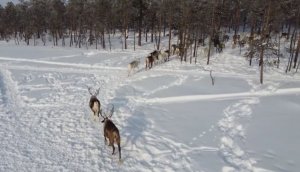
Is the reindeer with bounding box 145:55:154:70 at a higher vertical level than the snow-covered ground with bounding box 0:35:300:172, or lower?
higher

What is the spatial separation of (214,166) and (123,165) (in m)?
2.91

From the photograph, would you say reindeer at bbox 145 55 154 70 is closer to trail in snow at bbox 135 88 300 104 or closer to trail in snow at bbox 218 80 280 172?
trail in snow at bbox 135 88 300 104

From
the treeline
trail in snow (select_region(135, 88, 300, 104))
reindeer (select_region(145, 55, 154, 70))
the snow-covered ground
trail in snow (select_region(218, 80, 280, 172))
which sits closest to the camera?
trail in snow (select_region(218, 80, 280, 172))

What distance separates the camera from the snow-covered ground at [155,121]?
11086 mm

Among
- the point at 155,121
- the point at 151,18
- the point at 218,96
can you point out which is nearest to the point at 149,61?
the point at 218,96

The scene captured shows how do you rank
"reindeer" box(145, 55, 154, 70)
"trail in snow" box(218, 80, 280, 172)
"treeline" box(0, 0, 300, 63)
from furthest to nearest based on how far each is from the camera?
"treeline" box(0, 0, 300, 63)
"reindeer" box(145, 55, 154, 70)
"trail in snow" box(218, 80, 280, 172)

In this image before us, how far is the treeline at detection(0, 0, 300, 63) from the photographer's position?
114 feet

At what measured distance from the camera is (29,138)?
12.7m

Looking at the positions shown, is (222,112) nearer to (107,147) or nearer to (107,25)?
(107,147)

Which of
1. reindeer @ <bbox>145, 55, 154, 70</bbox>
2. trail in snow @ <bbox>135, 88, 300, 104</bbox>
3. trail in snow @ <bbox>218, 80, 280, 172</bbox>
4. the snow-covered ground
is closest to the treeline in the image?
trail in snow @ <bbox>135, 88, 300, 104</bbox>

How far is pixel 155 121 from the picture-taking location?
50.4 ft

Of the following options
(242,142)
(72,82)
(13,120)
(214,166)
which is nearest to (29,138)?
(13,120)

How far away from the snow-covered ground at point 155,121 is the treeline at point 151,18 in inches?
271

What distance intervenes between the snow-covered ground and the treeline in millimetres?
6871
